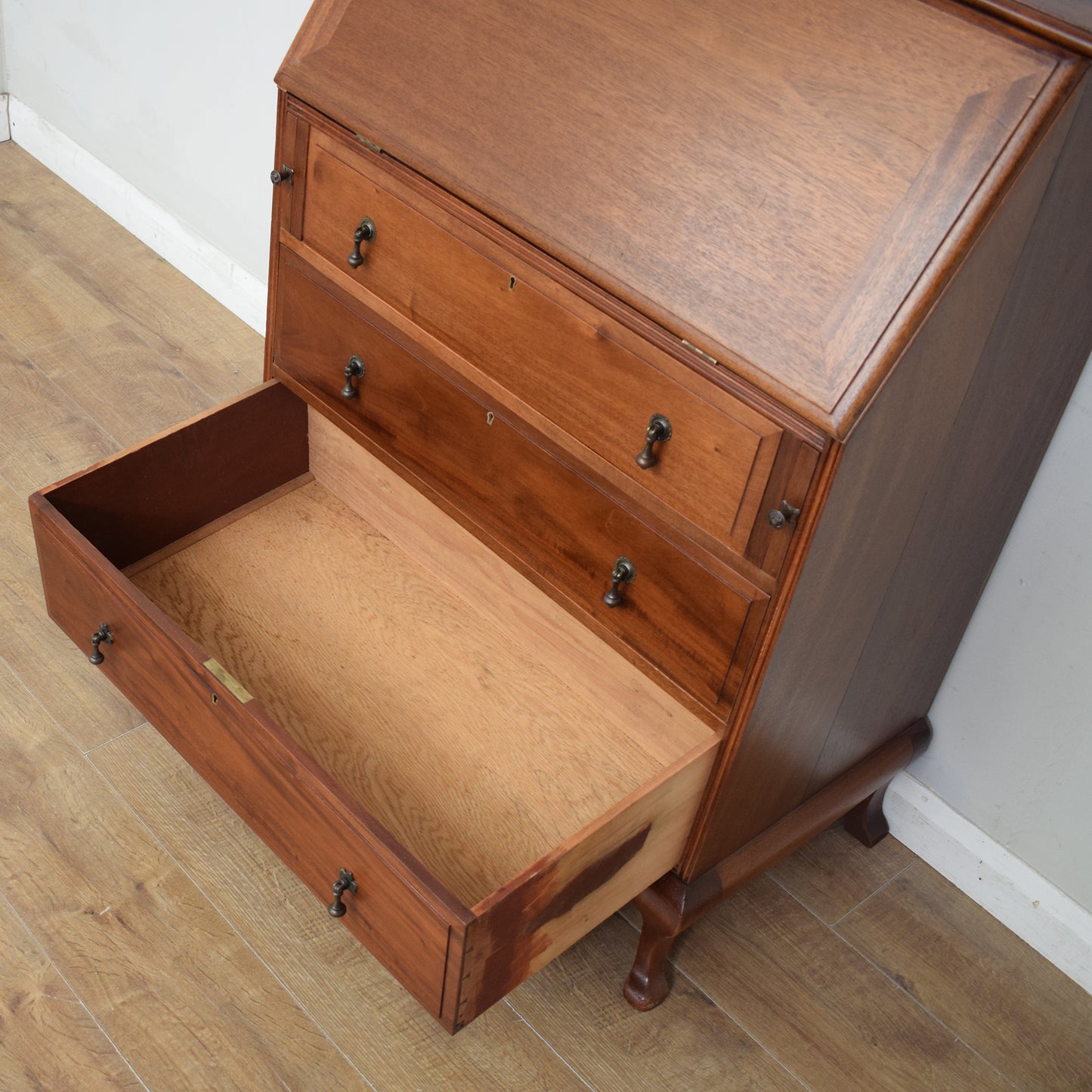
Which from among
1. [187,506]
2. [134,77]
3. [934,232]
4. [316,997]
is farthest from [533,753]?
[134,77]

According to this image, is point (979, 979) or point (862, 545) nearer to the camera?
point (862, 545)

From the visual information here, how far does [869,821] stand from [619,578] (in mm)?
651

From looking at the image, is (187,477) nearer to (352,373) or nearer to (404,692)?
(352,373)

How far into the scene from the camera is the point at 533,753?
1443mm

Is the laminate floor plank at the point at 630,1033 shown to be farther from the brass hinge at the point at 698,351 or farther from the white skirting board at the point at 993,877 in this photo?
the brass hinge at the point at 698,351

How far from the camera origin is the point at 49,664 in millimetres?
1787

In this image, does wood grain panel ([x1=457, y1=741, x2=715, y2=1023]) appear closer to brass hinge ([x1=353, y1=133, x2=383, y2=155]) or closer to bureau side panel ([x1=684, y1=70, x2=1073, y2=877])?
bureau side panel ([x1=684, y1=70, x2=1073, y2=877])

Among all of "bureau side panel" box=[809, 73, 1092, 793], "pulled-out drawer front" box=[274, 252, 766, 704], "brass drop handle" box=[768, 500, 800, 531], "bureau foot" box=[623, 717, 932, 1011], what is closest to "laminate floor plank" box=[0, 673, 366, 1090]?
"bureau foot" box=[623, 717, 932, 1011]

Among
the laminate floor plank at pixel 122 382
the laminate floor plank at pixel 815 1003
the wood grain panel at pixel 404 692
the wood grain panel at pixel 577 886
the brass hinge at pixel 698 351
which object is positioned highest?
the brass hinge at pixel 698 351

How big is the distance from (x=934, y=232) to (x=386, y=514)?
0.85m

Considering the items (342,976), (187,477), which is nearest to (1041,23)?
(187,477)

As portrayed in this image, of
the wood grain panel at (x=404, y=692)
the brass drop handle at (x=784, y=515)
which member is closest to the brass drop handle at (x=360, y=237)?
the wood grain panel at (x=404, y=692)

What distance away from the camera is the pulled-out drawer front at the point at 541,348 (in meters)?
1.14

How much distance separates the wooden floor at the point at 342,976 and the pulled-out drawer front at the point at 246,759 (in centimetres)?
23
